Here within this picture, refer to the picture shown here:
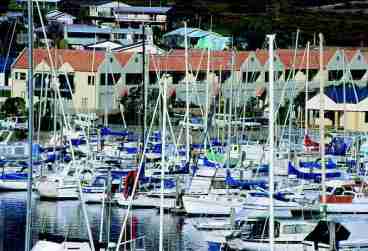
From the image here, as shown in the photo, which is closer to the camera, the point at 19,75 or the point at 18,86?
the point at 18,86

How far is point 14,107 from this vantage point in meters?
45.0

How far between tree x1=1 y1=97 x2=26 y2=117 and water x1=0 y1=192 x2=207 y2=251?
12.9 m

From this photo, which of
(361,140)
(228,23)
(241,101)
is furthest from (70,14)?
(361,140)

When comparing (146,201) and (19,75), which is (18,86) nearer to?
(19,75)

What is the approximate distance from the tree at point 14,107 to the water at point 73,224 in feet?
42.4

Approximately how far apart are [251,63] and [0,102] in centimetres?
885

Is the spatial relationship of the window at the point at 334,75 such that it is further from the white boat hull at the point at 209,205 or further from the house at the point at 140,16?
the white boat hull at the point at 209,205

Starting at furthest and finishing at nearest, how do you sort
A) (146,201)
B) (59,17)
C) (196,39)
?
(59,17) < (196,39) < (146,201)

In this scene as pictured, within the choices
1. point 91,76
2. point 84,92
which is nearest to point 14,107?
point 84,92

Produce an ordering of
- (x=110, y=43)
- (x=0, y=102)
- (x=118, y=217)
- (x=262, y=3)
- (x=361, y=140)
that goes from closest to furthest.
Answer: (x=118, y=217) → (x=361, y=140) → (x=0, y=102) → (x=110, y=43) → (x=262, y=3)

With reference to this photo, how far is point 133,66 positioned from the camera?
48875 mm

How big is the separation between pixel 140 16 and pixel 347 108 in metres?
27.2

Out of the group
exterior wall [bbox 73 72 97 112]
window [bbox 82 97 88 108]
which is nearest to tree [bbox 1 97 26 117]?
exterior wall [bbox 73 72 97 112]

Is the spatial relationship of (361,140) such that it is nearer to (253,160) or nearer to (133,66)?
(253,160)
